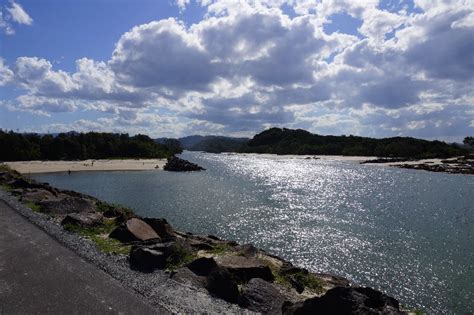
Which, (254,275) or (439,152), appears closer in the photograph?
(254,275)

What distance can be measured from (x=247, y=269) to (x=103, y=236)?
30.7 ft

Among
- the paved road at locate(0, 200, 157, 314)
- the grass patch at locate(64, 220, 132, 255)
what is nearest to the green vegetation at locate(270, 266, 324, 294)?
the paved road at locate(0, 200, 157, 314)

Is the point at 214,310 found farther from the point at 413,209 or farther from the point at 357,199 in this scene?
the point at 357,199

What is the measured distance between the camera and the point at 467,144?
189 m

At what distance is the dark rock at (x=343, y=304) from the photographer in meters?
10.3

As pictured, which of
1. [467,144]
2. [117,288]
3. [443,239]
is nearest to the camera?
[117,288]

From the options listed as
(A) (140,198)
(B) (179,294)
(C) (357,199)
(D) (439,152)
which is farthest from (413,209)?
(D) (439,152)

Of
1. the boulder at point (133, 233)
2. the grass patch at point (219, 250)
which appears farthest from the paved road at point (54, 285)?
the grass patch at point (219, 250)

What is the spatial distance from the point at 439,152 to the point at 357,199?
113m

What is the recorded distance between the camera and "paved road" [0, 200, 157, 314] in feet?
36.0

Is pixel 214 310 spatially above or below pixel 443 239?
above

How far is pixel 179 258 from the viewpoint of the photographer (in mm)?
16141

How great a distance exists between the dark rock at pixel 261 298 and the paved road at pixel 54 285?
3.12 metres

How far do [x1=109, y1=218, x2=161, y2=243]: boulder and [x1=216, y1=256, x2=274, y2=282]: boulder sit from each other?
5558 mm
